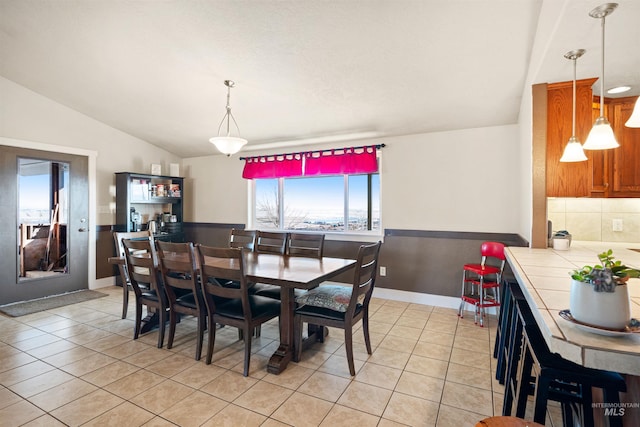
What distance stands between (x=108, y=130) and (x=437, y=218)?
4916 millimetres

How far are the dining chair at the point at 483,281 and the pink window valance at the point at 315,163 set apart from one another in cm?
166

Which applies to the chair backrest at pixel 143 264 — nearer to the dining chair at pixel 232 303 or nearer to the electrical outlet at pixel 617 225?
the dining chair at pixel 232 303

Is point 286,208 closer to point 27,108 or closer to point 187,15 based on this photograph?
point 187,15

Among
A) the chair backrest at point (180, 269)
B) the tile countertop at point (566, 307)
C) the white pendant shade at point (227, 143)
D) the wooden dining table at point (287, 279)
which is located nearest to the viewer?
the tile countertop at point (566, 307)

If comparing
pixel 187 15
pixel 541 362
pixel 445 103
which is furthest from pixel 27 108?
pixel 541 362

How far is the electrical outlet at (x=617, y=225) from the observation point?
8.65 ft

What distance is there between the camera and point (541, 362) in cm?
123

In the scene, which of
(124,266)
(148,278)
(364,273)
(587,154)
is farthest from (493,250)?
(124,266)

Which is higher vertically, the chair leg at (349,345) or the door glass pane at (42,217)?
the door glass pane at (42,217)

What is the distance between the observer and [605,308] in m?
0.91

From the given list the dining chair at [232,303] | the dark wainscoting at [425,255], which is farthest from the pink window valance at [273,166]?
the dining chair at [232,303]

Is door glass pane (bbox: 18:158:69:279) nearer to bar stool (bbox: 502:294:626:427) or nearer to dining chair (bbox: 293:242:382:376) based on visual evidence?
dining chair (bbox: 293:242:382:376)

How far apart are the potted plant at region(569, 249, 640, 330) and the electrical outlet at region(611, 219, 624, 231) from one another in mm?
2270

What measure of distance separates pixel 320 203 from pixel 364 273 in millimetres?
2462
